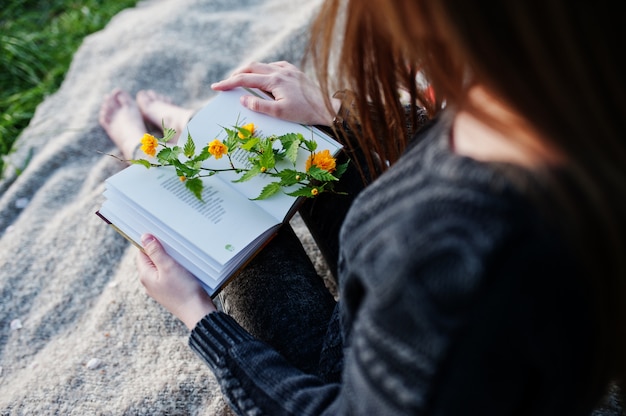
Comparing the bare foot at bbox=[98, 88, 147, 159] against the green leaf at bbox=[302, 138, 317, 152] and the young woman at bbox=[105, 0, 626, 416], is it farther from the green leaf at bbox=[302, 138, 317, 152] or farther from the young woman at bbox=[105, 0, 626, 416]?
the young woman at bbox=[105, 0, 626, 416]

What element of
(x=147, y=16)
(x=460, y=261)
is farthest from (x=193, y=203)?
(x=147, y=16)

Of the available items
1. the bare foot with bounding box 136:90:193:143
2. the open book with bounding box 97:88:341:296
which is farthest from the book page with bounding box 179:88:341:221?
the bare foot with bounding box 136:90:193:143

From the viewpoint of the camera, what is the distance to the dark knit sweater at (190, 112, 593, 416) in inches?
20.5

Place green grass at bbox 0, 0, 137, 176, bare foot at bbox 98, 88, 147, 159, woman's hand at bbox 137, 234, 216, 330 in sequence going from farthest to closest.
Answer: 1. green grass at bbox 0, 0, 137, 176
2. bare foot at bbox 98, 88, 147, 159
3. woman's hand at bbox 137, 234, 216, 330

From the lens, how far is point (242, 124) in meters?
1.11

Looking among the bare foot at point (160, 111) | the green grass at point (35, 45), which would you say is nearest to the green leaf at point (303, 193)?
the bare foot at point (160, 111)

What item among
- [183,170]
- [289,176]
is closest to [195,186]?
[183,170]

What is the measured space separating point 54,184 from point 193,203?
2.50ft

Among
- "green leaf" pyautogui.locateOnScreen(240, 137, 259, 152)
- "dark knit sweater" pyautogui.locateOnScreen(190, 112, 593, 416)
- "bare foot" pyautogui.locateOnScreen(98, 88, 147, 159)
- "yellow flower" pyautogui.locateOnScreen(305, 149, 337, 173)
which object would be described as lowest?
"bare foot" pyautogui.locateOnScreen(98, 88, 147, 159)

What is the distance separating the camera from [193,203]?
1015mm

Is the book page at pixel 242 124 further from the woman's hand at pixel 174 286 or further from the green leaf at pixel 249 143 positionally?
the woman's hand at pixel 174 286

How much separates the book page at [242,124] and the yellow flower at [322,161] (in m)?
0.02

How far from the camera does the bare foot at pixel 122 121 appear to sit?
160cm

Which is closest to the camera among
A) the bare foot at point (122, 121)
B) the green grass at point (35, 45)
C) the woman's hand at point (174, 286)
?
the woman's hand at point (174, 286)
